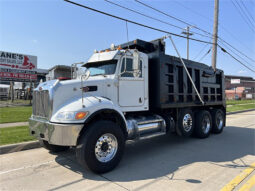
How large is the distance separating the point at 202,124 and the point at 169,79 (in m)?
2.41

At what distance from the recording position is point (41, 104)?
4516 millimetres

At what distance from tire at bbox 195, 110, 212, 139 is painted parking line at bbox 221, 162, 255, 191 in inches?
109

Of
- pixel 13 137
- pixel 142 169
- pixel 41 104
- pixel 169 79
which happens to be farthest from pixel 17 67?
pixel 142 169

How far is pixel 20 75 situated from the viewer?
66.8 ft

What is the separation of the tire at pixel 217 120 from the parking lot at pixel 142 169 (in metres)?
2.03

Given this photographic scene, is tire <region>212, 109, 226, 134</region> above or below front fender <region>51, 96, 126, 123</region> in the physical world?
below

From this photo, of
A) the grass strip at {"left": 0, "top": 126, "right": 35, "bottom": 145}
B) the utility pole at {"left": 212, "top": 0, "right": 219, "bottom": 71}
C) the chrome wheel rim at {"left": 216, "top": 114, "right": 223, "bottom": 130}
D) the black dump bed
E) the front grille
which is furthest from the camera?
the utility pole at {"left": 212, "top": 0, "right": 219, "bottom": 71}

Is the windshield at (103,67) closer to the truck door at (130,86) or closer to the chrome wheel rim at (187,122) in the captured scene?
the truck door at (130,86)

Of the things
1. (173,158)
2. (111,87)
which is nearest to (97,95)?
(111,87)

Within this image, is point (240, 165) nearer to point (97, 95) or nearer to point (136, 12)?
point (97, 95)

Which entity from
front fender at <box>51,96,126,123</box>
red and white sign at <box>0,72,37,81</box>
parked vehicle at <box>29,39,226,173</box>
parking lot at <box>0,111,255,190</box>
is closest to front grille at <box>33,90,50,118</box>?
parked vehicle at <box>29,39,226,173</box>

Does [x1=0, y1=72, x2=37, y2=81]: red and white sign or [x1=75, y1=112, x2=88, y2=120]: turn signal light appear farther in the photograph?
[x1=0, y1=72, x2=37, y2=81]: red and white sign

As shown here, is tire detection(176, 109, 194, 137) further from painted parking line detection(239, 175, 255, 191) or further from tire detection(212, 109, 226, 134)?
painted parking line detection(239, 175, 255, 191)

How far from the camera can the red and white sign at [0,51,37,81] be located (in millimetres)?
19484
